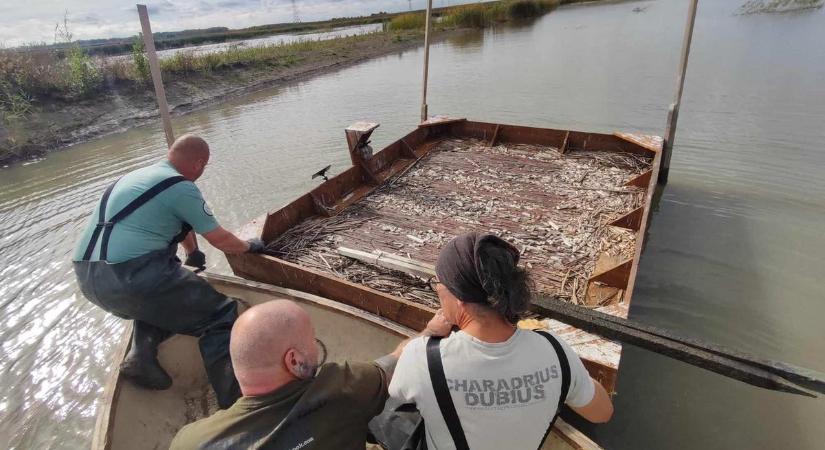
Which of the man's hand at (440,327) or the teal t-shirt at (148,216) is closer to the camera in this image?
the man's hand at (440,327)

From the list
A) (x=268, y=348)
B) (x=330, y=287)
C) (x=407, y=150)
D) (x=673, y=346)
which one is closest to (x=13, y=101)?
(x=407, y=150)

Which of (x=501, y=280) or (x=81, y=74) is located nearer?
(x=501, y=280)

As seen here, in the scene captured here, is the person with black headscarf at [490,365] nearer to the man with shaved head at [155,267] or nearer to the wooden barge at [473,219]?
the wooden barge at [473,219]

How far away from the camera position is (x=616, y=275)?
151 inches

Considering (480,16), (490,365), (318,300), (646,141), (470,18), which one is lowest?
(318,300)

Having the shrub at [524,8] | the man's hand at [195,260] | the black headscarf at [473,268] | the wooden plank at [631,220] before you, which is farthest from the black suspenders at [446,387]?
the shrub at [524,8]

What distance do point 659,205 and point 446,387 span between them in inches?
279

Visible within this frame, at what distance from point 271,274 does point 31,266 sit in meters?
4.29

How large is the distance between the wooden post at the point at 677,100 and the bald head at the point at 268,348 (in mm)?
7676

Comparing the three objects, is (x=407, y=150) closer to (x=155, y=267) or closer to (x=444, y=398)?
(x=155, y=267)

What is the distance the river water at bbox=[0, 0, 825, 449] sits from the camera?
3844 millimetres

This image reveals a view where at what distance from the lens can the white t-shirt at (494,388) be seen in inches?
60.9

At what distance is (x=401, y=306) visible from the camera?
3680 millimetres

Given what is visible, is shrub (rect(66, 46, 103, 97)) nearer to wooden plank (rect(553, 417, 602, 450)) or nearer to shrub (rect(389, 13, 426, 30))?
wooden plank (rect(553, 417, 602, 450))
